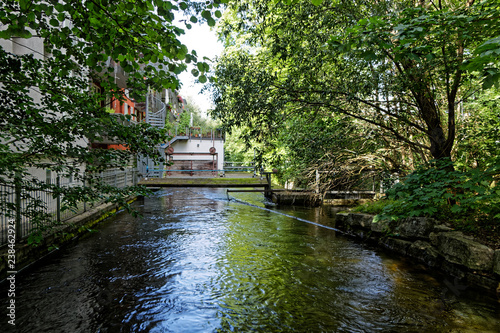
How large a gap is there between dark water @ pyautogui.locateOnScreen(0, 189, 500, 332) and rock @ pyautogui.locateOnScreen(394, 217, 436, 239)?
27.9 inches

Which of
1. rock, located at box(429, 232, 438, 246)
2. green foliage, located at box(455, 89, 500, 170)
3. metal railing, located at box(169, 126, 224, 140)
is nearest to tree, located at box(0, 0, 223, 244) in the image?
rock, located at box(429, 232, 438, 246)

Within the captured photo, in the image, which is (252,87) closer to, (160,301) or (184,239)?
(184,239)

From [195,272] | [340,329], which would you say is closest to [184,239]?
[195,272]

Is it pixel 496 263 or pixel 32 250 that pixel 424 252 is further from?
pixel 32 250

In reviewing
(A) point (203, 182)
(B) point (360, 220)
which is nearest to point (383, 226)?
(B) point (360, 220)

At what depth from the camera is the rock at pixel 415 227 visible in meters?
6.75

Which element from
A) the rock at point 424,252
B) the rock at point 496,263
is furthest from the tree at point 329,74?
the rock at point 496,263

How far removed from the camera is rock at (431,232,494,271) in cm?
A: 512

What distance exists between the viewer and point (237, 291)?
5219mm

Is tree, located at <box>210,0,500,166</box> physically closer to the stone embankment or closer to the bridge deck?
the stone embankment

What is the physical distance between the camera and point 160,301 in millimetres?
4812

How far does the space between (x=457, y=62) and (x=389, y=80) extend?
1567 millimetres

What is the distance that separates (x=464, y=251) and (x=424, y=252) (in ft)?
3.84

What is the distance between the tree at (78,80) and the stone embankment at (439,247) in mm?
5627
